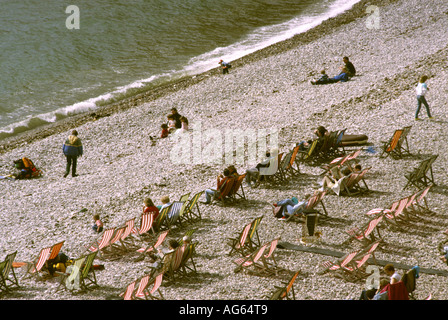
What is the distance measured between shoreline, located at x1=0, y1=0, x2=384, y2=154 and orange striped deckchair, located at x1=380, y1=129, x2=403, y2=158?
44.6ft

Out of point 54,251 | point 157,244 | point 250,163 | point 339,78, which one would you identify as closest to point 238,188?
point 157,244

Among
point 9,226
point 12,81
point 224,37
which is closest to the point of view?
point 9,226

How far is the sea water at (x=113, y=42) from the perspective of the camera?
29.1 meters

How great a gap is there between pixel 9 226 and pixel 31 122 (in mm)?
13169

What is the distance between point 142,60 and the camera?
3478 cm

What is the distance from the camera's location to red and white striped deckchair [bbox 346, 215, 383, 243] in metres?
9.66

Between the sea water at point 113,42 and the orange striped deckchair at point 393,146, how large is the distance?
16.9 metres

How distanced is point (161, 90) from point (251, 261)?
1950 centimetres

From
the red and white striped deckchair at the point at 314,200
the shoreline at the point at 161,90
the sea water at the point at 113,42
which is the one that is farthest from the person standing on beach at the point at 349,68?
the red and white striped deckchair at the point at 314,200

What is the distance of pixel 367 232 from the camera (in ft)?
31.7

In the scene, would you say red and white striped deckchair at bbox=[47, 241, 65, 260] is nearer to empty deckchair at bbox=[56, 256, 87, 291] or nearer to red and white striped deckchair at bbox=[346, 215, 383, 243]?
empty deckchair at bbox=[56, 256, 87, 291]

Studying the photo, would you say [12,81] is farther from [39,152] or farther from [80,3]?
[80,3]

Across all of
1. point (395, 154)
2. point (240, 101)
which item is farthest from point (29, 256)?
point (240, 101)

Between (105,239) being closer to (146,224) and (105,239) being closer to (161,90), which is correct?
(146,224)
